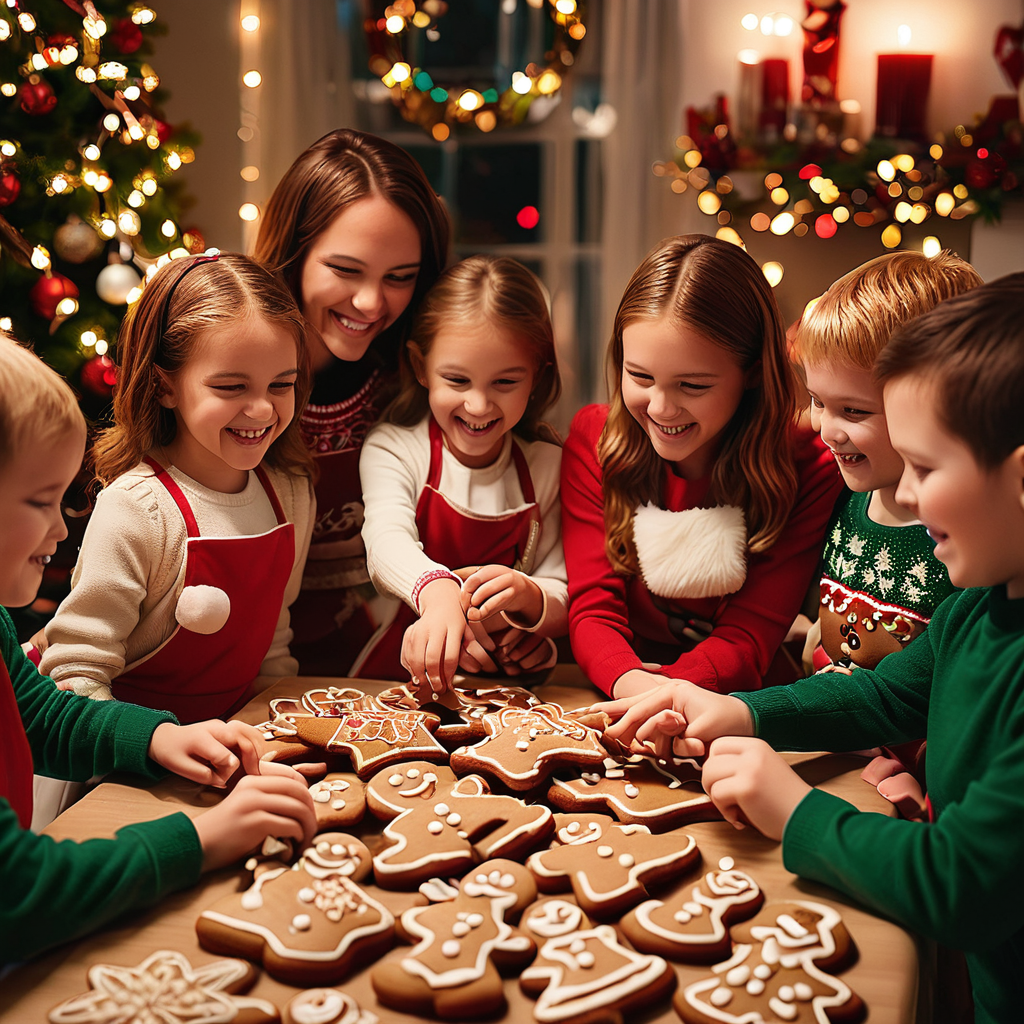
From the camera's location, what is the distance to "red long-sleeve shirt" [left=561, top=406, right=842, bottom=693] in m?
1.58

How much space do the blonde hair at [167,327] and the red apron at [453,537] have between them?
0.38 metres

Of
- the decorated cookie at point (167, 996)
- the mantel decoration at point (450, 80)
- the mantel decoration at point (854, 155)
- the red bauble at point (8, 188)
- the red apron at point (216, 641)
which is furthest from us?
the mantel decoration at point (450, 80)

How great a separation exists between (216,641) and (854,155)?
10.7ft

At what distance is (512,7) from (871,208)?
1769 millimetres

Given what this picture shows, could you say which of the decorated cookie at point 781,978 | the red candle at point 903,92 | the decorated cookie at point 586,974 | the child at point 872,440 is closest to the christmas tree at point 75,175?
the child at point 872,440

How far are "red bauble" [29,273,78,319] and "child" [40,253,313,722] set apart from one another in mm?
1220

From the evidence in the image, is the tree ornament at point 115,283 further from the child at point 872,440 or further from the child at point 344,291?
the child at point 872,440

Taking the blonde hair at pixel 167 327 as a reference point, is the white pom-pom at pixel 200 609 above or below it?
below

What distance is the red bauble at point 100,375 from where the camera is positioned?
2668mm

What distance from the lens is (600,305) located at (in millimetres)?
4297

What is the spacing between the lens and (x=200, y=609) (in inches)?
58.2

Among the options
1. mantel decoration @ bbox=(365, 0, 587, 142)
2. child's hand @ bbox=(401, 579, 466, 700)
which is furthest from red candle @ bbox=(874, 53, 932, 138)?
child's hand @ bbox=(401, 579, 466, 700)

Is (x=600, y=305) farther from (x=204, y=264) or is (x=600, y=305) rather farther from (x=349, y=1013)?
(x=349, y=1013)

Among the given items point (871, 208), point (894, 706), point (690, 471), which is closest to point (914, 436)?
point (894, 706)
